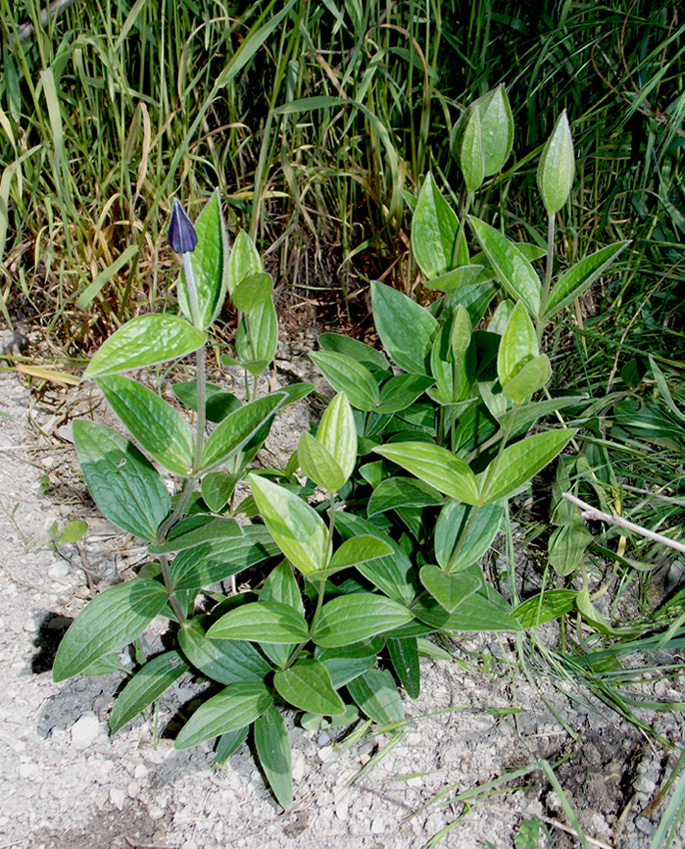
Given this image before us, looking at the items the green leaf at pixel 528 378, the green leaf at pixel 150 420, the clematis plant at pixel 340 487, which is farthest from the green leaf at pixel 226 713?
the green leaf at pixel 528 378

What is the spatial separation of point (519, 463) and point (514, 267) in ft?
0.82

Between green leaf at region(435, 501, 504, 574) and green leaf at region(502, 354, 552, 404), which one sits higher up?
green leaf at region(502, 354, 552, 404)

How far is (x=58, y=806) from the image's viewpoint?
975 mm

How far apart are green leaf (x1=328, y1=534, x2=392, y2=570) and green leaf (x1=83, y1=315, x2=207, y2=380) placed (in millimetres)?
299

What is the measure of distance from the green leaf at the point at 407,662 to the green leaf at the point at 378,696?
2 centimetres

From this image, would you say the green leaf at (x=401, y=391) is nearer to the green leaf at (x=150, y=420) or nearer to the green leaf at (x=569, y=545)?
the green leaf at (x=150, y=420)

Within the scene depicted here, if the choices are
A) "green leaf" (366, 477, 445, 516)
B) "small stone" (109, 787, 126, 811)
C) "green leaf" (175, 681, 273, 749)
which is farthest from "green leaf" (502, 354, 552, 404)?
"small stone" (109, 787, 126, 811)

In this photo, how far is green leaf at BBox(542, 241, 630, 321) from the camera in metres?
0.87

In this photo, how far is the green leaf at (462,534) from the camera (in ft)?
3.16

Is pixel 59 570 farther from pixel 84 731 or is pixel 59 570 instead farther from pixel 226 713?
pixel 226 713

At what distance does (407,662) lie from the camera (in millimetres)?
1056

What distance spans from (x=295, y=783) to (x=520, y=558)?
56 cm

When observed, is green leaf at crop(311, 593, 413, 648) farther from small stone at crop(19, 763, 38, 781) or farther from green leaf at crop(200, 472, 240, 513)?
small stone at crop(19, 763, 38, 781)

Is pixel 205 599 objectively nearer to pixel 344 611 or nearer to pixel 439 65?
pixel 344 611
